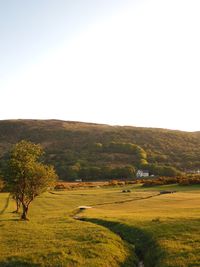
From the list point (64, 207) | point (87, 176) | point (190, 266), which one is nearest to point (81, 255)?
point (190, 266)

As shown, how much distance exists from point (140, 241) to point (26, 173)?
2198 centimetres

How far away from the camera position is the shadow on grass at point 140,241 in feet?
94.5

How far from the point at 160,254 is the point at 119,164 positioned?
529ft

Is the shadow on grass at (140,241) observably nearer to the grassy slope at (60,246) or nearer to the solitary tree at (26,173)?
the grassy slope at (60,246)

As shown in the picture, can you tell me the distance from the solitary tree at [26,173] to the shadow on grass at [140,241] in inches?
460

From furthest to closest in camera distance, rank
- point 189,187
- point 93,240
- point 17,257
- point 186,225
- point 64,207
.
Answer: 1. point 189,187
2. point 64,207
3. point 186,225
4. point 93,240
5. point 17,257

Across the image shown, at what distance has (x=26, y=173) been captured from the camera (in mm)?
51000

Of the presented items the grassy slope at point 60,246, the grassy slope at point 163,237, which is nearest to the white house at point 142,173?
the grassy slope at point 163,237

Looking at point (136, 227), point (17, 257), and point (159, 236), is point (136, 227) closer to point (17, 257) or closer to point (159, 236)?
point (159, 236)

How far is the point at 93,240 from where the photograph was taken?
107 feet

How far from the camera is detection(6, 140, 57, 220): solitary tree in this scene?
50.7 metres

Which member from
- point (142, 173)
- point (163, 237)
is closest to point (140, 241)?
point (163, 237)

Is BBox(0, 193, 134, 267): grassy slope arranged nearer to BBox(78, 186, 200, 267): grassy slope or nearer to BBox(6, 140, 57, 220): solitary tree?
BBox(78, 186, 200, 267): grassy slope

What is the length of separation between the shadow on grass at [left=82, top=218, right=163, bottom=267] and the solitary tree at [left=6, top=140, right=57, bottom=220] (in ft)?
38.4
